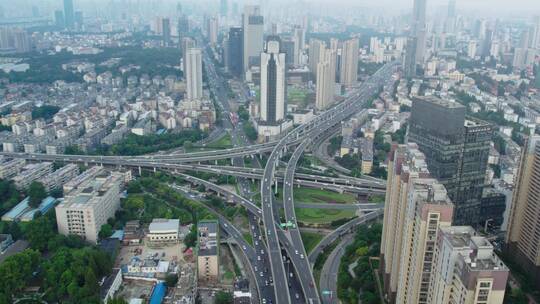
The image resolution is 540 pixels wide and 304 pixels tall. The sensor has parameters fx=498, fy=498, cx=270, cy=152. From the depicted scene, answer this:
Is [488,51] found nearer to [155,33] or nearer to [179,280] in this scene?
[155,33]

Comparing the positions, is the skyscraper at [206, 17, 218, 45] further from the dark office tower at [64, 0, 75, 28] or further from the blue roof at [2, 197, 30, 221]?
the blue roof at [2, 197, 30, 221]

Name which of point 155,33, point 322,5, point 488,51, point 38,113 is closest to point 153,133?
point 38,113

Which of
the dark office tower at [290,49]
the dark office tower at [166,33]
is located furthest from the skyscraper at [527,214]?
the dark office tower at [166,33]

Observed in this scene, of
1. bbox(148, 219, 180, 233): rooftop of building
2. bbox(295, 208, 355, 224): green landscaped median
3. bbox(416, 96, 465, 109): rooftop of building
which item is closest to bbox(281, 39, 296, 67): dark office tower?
bbox(295, 208, 355, 224): green landscaped median

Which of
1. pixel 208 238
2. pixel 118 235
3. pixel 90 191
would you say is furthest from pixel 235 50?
pixel 208 238

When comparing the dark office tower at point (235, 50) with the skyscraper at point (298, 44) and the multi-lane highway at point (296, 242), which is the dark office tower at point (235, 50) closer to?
the skyscraper at point (298, 44)

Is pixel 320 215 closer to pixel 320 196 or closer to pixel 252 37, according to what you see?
pixel 320 196
